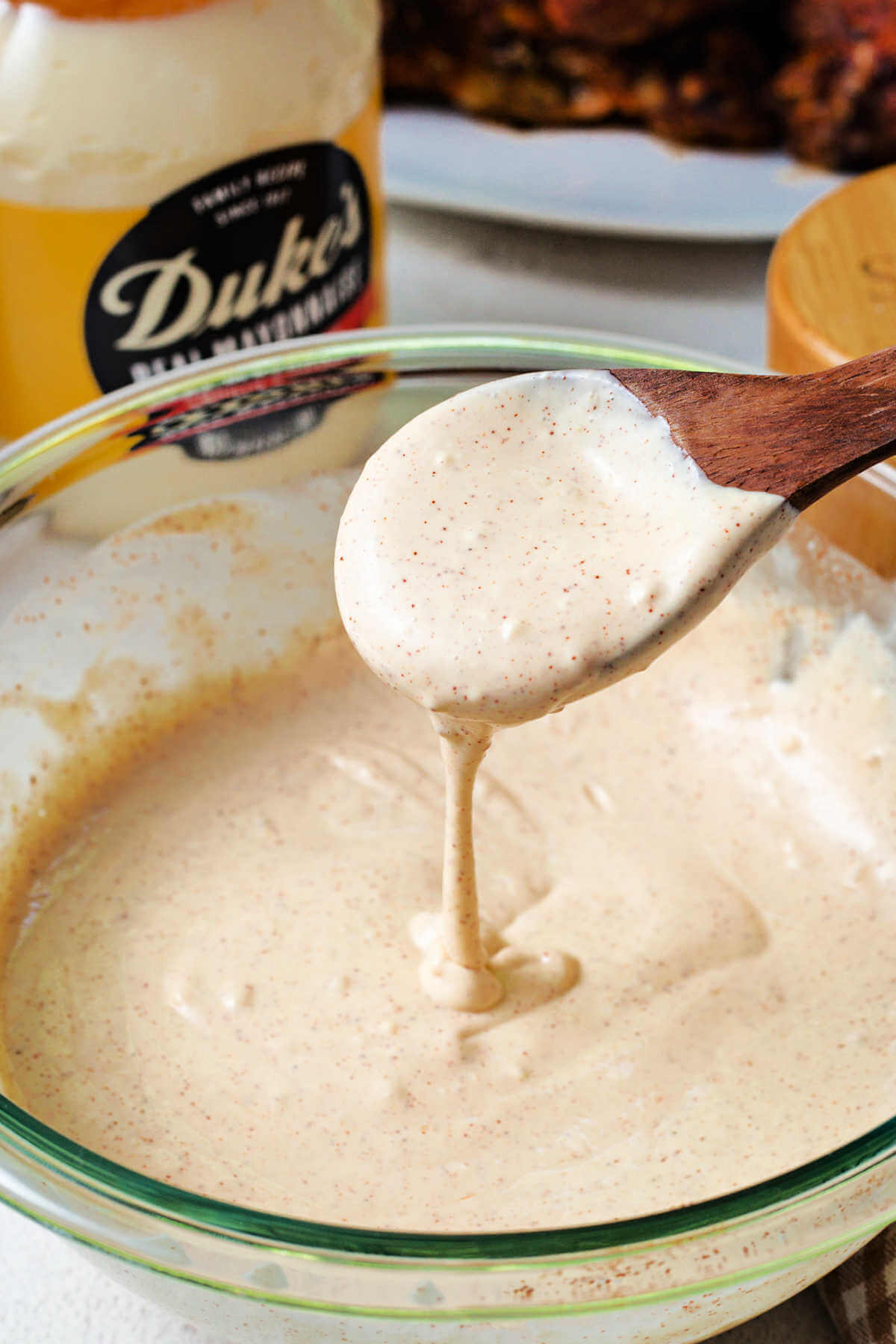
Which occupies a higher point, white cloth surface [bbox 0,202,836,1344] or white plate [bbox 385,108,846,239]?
white plate [bbox 385,108,846,239]

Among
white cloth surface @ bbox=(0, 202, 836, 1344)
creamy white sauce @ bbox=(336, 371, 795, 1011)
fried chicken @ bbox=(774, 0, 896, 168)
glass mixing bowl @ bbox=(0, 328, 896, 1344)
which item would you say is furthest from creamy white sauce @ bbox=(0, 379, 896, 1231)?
fried chicken @ bbox=(774, 0, 896, 168)

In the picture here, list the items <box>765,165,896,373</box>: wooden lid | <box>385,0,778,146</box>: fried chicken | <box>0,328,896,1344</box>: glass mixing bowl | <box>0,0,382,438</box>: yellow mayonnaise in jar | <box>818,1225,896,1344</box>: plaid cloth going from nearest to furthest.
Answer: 1. <box>0,328,896,1344</box>: glass mixing bowl
2. <box>818,1225,896,1344</box>: plaid cloth
3. <box>0,0,382,438</box>: yellow mayonnaise in jar
4. <box>765,165,896,373</box>: wooden lid
5. <box>385,0,778,146</box>: fried chicken

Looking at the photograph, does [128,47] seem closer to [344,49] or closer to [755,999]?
[344,49]

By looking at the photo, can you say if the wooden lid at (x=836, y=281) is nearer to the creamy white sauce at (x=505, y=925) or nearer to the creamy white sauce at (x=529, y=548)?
the creamy white sauce at (x=505, y=925)

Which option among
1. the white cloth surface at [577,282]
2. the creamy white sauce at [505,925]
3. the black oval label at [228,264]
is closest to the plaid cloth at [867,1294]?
the creamy white sauce at [505,925]

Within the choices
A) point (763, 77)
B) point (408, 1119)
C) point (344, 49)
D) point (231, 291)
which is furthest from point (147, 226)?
point (763, 77)

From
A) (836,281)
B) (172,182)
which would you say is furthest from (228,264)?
(836,281)

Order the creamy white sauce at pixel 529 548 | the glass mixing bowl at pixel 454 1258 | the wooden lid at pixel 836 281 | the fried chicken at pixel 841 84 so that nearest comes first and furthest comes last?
1. the glass mixing bowl at pixel 454 1258
2. the creamy white sauce at pixel 529 548
3. the wooden lid at pixel 836 281
4. the fried chicken at pixel 841 84

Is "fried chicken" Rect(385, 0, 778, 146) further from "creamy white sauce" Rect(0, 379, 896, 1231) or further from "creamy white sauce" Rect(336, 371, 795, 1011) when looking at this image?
"creamy white sauce" Rect(336, 371, 795, 1011)
